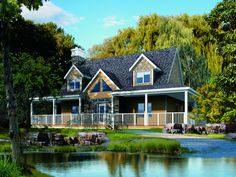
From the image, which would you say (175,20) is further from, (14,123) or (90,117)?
(14,123)

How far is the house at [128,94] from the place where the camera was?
37125 mm

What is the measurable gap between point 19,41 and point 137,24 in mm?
16306

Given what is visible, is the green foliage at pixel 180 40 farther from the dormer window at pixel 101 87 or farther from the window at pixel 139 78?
the dormer window at pixel 101 87

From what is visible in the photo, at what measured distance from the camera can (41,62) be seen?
109 feet

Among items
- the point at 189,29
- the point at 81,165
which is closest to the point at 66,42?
the point at 189,29

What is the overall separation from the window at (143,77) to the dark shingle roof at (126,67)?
83 cm

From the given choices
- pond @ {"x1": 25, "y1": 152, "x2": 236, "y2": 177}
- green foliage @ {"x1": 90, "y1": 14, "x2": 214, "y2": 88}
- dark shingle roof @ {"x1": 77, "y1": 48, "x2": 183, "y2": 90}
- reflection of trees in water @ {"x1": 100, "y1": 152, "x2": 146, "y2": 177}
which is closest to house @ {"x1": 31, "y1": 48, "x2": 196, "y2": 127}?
dark shingle roof @ {"x1": 77, "y1": 48, "x2": 183, "y2": 90}

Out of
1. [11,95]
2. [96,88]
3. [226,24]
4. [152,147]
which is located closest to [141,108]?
[96,88]

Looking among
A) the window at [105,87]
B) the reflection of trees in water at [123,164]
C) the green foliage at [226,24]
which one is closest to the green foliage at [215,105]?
the window at [105,87]

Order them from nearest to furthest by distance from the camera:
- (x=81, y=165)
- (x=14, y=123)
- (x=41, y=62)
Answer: (x=14, y=123), (x=81, y=165), (x=41, y=62)

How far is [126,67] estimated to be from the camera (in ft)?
139

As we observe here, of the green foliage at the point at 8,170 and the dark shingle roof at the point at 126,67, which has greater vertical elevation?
the dark shingle roof at the point at 126,67

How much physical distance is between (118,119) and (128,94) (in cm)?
260

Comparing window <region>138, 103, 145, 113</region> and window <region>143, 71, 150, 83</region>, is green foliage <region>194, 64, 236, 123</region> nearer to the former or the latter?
window <region>143, 71, 150, 83</region>
